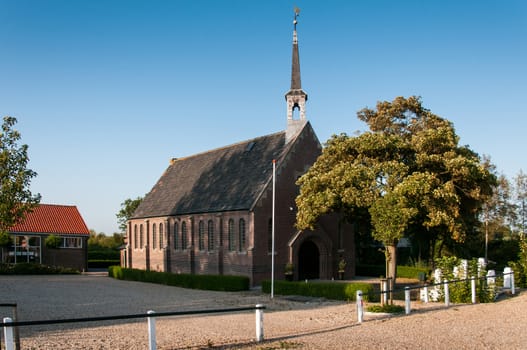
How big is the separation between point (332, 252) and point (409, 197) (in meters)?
12.5

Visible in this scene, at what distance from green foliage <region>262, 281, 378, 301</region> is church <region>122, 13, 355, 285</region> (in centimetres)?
523

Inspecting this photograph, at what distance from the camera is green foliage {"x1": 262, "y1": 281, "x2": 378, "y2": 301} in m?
25.9

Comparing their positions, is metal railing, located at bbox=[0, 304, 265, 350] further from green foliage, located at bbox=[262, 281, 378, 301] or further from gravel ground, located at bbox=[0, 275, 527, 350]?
green foliage, located at bbox=[262, 281, 378, 301]

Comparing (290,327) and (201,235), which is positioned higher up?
(201,235)

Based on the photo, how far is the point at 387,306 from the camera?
66.9ft

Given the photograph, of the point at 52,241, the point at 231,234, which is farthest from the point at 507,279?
the point at 52,241

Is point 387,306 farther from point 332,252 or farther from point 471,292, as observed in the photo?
point 332,252

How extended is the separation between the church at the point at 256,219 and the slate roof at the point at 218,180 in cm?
11

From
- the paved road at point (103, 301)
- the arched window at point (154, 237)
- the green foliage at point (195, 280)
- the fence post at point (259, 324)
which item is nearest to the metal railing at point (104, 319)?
the fence post at point (259, 324)

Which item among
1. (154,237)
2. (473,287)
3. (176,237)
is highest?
(176,237)

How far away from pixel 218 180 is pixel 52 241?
81.5 feet

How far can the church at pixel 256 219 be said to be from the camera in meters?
36.3

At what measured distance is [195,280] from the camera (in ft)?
119

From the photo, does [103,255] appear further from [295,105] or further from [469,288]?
[469,288]
